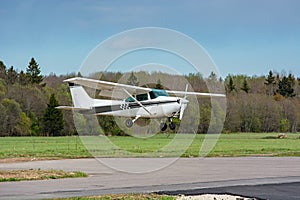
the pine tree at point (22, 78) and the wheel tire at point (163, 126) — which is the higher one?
the pine tree at point (22, 78)

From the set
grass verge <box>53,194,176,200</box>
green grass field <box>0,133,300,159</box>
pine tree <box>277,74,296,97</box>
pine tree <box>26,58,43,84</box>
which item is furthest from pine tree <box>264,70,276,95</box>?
grass verge <box>53,194,176,200</box>

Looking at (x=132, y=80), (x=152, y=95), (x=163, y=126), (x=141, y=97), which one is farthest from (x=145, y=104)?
(x=132, y=80)

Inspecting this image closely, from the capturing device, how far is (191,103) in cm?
4941

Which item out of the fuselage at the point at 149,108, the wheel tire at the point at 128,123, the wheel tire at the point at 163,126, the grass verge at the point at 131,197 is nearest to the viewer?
the grass verge at the point at 131,197

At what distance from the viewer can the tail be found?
51.1 meters

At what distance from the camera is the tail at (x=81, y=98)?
168ft

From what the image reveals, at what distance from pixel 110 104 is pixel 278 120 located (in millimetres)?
76788

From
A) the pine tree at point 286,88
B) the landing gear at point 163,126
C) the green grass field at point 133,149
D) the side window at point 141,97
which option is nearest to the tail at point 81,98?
the green grass field at point 133,149

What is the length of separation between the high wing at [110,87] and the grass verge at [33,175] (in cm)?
1347

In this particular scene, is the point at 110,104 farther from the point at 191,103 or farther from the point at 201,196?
the point at 201,196

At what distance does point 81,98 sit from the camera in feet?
169

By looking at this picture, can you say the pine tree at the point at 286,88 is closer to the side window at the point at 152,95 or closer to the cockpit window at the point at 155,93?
the cockpit window at the point at 155,93

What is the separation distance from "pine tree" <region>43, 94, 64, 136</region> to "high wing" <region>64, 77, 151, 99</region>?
46.6 m

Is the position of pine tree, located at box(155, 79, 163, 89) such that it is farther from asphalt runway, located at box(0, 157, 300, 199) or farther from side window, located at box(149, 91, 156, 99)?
asphalt runway, located at box(0, 157, 300, 199)
